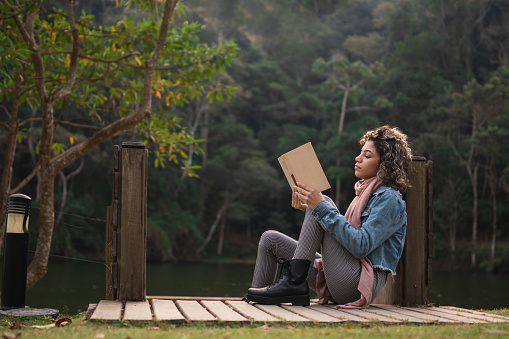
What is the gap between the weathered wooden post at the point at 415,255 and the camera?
12.2 ft

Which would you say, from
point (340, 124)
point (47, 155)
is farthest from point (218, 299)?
point (340, 124)

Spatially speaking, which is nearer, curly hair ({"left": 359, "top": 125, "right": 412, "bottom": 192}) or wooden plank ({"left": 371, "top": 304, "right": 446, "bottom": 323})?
wooden plank ({"left": 371, "top": 304, "right": 446, "bottom": 323})

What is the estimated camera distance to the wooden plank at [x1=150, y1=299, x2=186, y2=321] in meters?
2.69

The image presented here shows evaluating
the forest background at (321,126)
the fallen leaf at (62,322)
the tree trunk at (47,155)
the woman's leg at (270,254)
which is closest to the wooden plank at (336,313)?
the woman's leg at (270,254)

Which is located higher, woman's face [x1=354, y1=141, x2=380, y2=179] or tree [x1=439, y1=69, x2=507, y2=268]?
tree [x1=439, y1=69, x2=507, y2=268]

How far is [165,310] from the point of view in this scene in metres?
2.96

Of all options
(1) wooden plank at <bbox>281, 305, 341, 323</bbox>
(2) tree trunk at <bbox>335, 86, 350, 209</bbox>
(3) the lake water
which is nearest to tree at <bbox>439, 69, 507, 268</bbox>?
(2) tree trunk at <bbox>335, 86, 350, 209</bbox>

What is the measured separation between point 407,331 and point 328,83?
26.5 meters

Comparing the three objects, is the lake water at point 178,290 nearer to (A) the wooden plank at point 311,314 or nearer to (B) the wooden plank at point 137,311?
(B) the wooden plank at point 137,311

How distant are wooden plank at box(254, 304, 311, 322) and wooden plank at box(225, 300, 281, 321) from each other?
1.5 inches

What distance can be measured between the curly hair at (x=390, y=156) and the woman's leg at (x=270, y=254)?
2.11ft

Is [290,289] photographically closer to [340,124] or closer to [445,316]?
[445,316]

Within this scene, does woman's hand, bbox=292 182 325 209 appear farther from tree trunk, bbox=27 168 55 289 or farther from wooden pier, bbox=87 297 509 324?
tree trunk, bbox=27 168 55 289

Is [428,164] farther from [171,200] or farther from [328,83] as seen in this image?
[328,83]
